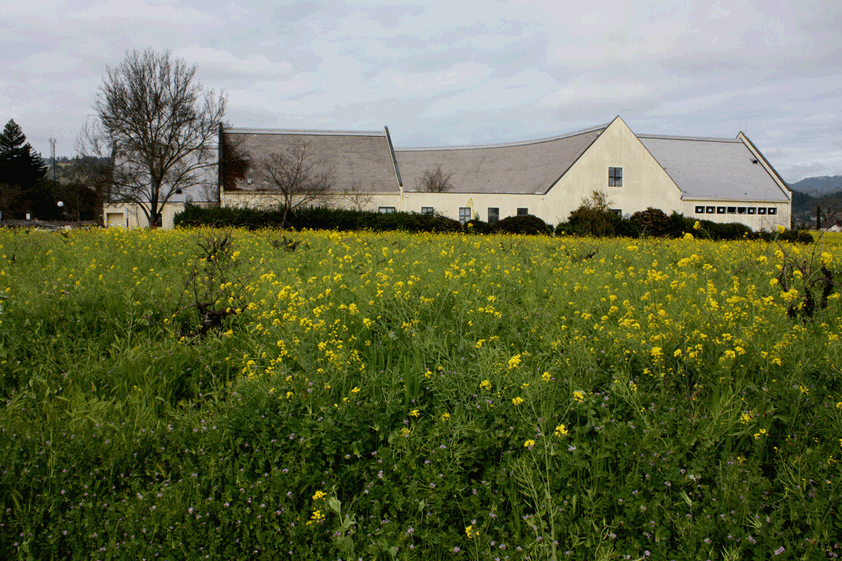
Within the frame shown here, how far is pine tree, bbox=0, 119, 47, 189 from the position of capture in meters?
57.0

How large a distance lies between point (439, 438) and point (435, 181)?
3876cm

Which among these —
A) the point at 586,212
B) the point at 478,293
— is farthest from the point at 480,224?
the point at 478,293

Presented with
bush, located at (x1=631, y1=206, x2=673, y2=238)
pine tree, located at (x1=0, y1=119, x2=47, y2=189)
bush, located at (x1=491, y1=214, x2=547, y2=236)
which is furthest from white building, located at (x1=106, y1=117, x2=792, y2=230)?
pine tree, located at (x1=0, y1=119, x2=47, y2=189)

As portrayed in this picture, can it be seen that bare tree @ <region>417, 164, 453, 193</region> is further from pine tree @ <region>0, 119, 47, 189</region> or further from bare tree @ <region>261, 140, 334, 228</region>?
pine tree @ <region>0, 119, 47, 189</region>

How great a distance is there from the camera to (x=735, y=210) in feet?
122

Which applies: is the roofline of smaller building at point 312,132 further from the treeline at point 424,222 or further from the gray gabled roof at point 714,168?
the gray gabled roof at point 714,168

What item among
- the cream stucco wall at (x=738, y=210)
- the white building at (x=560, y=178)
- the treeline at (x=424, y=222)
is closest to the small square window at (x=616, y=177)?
the white building at (x=560, y=178)

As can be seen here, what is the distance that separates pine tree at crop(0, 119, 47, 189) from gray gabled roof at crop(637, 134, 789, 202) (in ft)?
227

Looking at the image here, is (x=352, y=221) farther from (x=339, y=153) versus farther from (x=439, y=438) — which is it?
(x=439, y=438)

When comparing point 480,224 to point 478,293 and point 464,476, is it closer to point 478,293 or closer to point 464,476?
point 478,293

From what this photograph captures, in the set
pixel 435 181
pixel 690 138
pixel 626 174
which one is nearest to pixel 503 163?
pixel 435 181

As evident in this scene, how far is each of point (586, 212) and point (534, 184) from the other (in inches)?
592

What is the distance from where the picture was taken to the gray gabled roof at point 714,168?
124 ft

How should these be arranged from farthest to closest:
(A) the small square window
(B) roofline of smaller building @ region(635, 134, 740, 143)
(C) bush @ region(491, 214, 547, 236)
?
1. (B) roofline of smaller building @ region(635, 134, 740, 143)
2. (A) the small square window
3. (C) bush @ region(491, 214, 547, 236)
